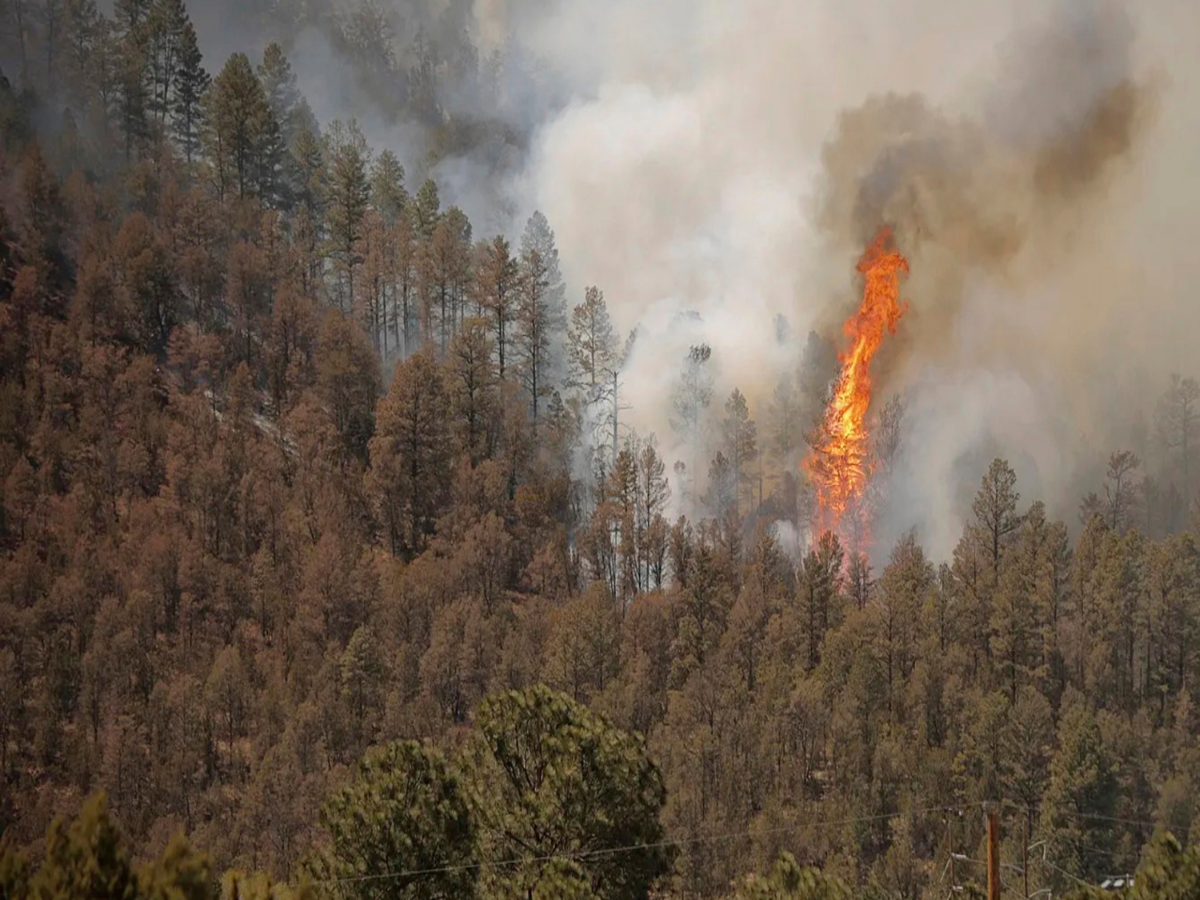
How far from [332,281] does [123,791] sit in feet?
207

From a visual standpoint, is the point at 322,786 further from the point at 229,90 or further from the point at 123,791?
the point at 229,90

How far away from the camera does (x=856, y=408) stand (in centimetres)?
10550

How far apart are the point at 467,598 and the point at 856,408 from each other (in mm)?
Result: 40645

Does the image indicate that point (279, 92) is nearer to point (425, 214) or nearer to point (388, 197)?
point (388, 197)

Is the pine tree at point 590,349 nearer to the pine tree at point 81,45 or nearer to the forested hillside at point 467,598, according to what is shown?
the forested hillside at point 467,598

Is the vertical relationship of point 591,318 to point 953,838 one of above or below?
above

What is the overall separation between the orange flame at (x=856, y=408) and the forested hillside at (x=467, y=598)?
2057 mm

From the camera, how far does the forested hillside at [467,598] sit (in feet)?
196

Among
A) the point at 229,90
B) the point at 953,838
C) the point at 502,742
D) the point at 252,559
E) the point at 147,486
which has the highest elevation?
the point at 229,90

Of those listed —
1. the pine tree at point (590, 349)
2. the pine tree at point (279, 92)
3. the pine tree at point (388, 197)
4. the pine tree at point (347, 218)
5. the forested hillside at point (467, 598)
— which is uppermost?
the pine tree at point (279, 92)

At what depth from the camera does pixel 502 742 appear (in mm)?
35688

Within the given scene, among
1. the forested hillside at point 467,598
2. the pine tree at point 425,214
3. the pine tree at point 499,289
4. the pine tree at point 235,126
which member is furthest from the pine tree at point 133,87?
the pine tree at point 499,289

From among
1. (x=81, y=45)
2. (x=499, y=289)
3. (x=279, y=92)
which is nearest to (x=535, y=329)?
(x=499, y=289)

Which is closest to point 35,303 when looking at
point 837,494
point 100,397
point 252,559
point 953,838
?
point 100,397
